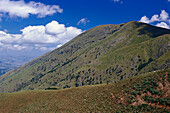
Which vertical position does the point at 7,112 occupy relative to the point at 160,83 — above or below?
below

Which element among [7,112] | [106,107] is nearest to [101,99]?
[106,107]

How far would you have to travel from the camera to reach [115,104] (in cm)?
5553

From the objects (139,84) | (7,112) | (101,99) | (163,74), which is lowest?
(7,112)

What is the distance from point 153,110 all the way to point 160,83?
15.9 meters

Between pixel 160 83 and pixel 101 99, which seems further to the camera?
pixel 101 99

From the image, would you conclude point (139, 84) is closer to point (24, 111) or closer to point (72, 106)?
point (72, 106)

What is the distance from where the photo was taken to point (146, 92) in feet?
177


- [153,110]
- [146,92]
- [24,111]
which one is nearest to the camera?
[153,110]

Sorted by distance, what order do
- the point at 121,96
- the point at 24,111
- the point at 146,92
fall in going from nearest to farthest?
the point at 146,92 < the point at 121,96 < the point at 24,111

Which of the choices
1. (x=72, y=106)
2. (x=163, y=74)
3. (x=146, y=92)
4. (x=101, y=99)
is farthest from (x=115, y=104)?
(x=163, y=74)

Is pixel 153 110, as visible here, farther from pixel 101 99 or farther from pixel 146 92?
pixel 101 99

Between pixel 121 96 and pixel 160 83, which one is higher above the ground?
pixel 160 83

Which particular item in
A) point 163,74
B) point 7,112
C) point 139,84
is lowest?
point 7,112

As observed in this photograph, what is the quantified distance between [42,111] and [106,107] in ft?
131
